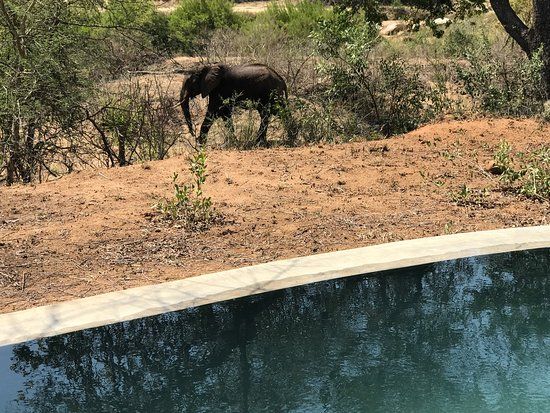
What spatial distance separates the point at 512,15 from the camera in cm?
1403

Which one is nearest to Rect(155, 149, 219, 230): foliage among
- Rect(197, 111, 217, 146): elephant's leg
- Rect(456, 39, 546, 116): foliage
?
Rect(197, 111, 217, 146): elephant's leg

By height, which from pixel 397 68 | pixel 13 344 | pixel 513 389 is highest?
pixel 397 68

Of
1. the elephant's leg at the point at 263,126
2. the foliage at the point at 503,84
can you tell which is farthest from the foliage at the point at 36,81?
the foliage at the point at 503,84

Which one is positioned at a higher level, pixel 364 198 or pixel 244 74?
pixel 244 74

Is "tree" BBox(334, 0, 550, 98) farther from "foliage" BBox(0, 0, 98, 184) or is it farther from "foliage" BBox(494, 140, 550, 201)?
"foliage" BBox(0, 0, 98, 184)

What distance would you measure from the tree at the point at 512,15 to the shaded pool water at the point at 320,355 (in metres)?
8.33

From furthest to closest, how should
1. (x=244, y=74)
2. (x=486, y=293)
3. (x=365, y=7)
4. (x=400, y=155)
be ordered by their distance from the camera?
(x=365, y=7)
(x=244, y=74)
(x=400, y=155)
(x=486, y=293)

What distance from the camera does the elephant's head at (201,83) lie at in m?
13.0

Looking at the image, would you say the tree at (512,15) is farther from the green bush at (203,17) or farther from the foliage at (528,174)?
the green bush at (203,17)

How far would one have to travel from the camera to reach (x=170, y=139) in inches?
462

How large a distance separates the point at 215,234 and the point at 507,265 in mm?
2502

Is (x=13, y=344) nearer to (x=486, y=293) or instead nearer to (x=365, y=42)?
(x=486, y=293)

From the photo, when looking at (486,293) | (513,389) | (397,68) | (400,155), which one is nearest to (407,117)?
(397,68)

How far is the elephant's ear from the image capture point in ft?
42.8
